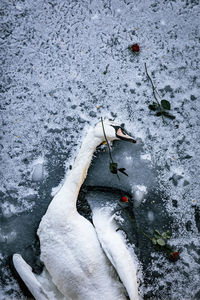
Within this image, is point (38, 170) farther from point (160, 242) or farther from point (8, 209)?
point (160, 242)

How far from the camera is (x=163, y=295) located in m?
1.32

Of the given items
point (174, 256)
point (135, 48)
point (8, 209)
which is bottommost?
point (174, 256)

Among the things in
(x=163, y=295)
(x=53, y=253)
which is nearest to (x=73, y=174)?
(x=53, y=253)

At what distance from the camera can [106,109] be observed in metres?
1.38

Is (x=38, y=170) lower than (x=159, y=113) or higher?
lower

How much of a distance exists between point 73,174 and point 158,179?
0.41 metres

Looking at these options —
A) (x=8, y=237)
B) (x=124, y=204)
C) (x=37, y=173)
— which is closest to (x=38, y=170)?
(x=37, y=173)

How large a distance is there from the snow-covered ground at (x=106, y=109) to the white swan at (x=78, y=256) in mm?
148

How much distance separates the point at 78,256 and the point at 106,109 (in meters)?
0.65

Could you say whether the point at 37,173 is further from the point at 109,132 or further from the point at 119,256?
the point at 119,256

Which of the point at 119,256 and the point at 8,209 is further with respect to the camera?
the point at 8,209

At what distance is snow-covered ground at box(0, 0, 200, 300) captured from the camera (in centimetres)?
133

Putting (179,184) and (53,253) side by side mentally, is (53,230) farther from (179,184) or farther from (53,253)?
(179,184)

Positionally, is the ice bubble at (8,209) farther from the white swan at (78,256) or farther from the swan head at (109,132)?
the swan head at (109,132)
